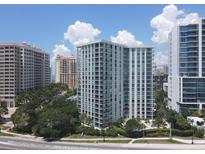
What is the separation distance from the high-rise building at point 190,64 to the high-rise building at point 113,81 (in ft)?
10.9

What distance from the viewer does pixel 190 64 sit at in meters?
33.4

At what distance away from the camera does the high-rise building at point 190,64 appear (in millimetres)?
32906

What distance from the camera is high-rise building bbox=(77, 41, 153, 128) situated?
2909 centimetres

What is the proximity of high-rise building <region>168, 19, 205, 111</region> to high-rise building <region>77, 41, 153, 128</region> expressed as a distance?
10.9ft

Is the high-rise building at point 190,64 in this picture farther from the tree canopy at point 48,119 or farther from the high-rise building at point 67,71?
the high-rise building at point 67,71

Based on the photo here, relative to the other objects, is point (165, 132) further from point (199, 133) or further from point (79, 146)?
point (79, 146)

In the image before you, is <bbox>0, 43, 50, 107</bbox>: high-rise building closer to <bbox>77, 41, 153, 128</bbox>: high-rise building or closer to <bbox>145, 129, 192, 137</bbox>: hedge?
<bbox>77, 41, 153, 128</bbox>: high-rise building

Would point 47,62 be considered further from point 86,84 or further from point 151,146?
point 151,146

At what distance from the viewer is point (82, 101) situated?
32.1m

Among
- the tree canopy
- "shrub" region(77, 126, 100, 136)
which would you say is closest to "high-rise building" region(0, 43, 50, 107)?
the tree canopy

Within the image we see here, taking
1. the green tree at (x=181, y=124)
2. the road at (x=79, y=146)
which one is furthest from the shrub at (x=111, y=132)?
the green tree at (x=181, y=124)

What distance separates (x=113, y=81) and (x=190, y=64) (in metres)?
8.65

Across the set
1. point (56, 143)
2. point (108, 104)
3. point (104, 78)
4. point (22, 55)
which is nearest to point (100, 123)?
point (108, 104)

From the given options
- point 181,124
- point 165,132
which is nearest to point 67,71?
point 181,124
